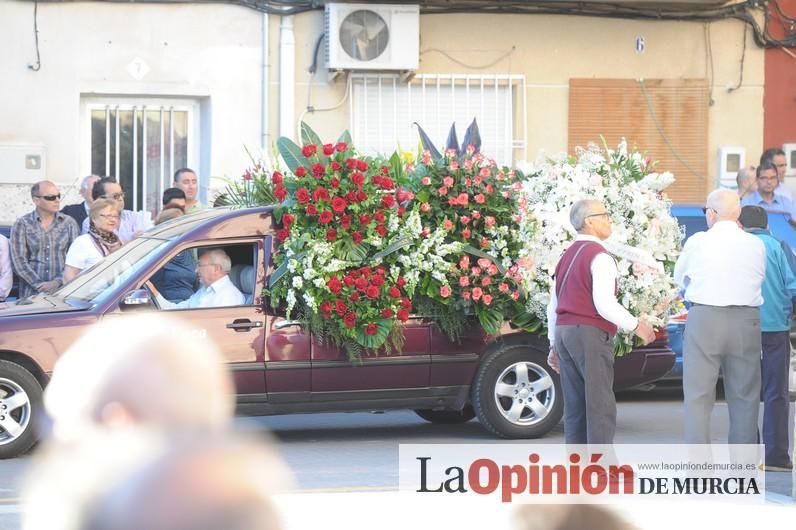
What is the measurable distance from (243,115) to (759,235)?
8711 millimetres

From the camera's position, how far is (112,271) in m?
10.0

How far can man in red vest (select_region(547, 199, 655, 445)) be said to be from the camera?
8.12m

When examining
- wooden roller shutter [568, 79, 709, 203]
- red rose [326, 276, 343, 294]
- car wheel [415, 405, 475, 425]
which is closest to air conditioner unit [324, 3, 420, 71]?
wooden roller shutter [568, 79, 709, 203]

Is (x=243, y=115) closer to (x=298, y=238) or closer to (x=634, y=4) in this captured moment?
(x=634, y=4)

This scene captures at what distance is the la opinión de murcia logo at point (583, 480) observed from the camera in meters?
7.89

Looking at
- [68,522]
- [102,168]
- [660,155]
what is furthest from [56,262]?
[68,522]

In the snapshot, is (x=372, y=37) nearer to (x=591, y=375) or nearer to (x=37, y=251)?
(x=37, y=251)

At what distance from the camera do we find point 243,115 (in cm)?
1652

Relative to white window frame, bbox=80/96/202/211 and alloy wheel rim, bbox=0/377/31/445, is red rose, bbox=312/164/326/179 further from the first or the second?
white window frame, bbox=80/96/202/211

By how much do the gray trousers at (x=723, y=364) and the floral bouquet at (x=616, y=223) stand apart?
1203 mm

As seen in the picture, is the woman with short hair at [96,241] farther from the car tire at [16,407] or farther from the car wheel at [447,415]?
the car wheel at [447,415]

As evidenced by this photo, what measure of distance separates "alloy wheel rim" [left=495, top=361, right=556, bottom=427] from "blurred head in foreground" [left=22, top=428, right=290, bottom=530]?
798cm

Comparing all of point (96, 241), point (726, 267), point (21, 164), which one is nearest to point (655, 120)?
point (21, 164)

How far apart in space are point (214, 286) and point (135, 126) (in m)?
7.19
